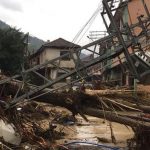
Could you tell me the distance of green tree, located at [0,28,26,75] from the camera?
42375 mm

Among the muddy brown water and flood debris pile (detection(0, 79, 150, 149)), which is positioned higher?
flood debris pile (detection(0, 79, 150, 149))

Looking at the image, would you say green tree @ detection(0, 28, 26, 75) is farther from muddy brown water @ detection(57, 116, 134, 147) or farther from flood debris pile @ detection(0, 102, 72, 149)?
flood debris pile @ detection(0, 102, 72, 149)

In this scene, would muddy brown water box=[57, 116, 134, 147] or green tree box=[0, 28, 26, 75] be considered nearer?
muddy brown water box=[57, 116, 134, 147]

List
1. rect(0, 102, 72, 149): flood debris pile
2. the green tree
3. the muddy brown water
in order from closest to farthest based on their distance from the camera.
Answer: rect(0, 102, 72, 149): flood debris pile, the muddy brown water, the green tree

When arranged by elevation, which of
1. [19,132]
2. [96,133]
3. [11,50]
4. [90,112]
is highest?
[11,50]

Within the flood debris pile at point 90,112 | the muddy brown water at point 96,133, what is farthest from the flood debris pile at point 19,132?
the muddy brown water at point 96,133

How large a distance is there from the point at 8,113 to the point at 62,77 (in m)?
2.50

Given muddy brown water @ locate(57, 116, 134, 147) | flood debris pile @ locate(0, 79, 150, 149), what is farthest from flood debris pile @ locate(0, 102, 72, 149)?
muddy brown water @ locate(57, 116, 134, 147)

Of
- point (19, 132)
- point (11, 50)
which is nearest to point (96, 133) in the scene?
point (19, 132)

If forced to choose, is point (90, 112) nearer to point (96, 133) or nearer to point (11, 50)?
point (96, 133)

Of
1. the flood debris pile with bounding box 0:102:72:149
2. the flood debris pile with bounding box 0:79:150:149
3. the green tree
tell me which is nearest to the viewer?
the flood debris pile with bounding box 0:79:150:149

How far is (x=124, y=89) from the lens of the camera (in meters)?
13.6

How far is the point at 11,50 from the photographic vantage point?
4366cm

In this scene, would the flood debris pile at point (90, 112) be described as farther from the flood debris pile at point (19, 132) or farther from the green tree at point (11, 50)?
the green tree at point (11, 50)
